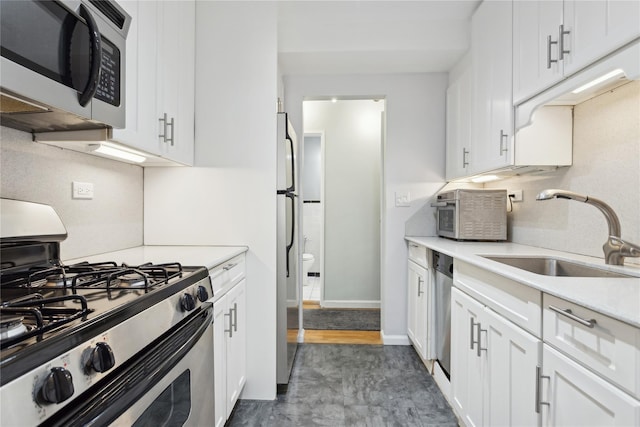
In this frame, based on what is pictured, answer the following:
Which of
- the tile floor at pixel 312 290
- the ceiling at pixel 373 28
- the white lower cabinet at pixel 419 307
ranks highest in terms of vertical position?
the ceiling at pixel 373 28

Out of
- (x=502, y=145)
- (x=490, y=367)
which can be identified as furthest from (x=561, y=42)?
(x=490, y=367)

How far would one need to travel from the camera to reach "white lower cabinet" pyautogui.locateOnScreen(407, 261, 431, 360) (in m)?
2.41

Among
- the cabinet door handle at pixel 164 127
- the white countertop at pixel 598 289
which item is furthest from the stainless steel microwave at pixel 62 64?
the white countertop at pixel 598 289

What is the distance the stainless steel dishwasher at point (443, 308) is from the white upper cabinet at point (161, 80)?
1.69 meters

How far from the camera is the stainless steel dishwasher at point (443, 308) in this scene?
209 cm

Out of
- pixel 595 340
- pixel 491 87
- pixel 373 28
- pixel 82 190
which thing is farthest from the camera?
pixel 373 28

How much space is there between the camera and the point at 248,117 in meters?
2.14

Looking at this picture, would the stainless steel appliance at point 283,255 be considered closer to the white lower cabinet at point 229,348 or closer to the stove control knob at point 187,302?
the white lower cabinet at point 229,348

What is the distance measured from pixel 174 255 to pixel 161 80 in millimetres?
879

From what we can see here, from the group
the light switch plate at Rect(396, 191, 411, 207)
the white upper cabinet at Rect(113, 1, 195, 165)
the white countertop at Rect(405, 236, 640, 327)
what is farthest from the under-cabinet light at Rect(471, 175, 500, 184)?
the white upper cabinet at Rect(113, 1, 195, 165)

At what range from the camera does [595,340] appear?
34.5 inches

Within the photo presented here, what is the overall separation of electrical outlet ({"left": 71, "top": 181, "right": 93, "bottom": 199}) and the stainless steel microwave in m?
0.31

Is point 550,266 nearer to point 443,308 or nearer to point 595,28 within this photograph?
point 443,308

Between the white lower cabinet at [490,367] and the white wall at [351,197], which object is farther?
the white wall at [351,197]
